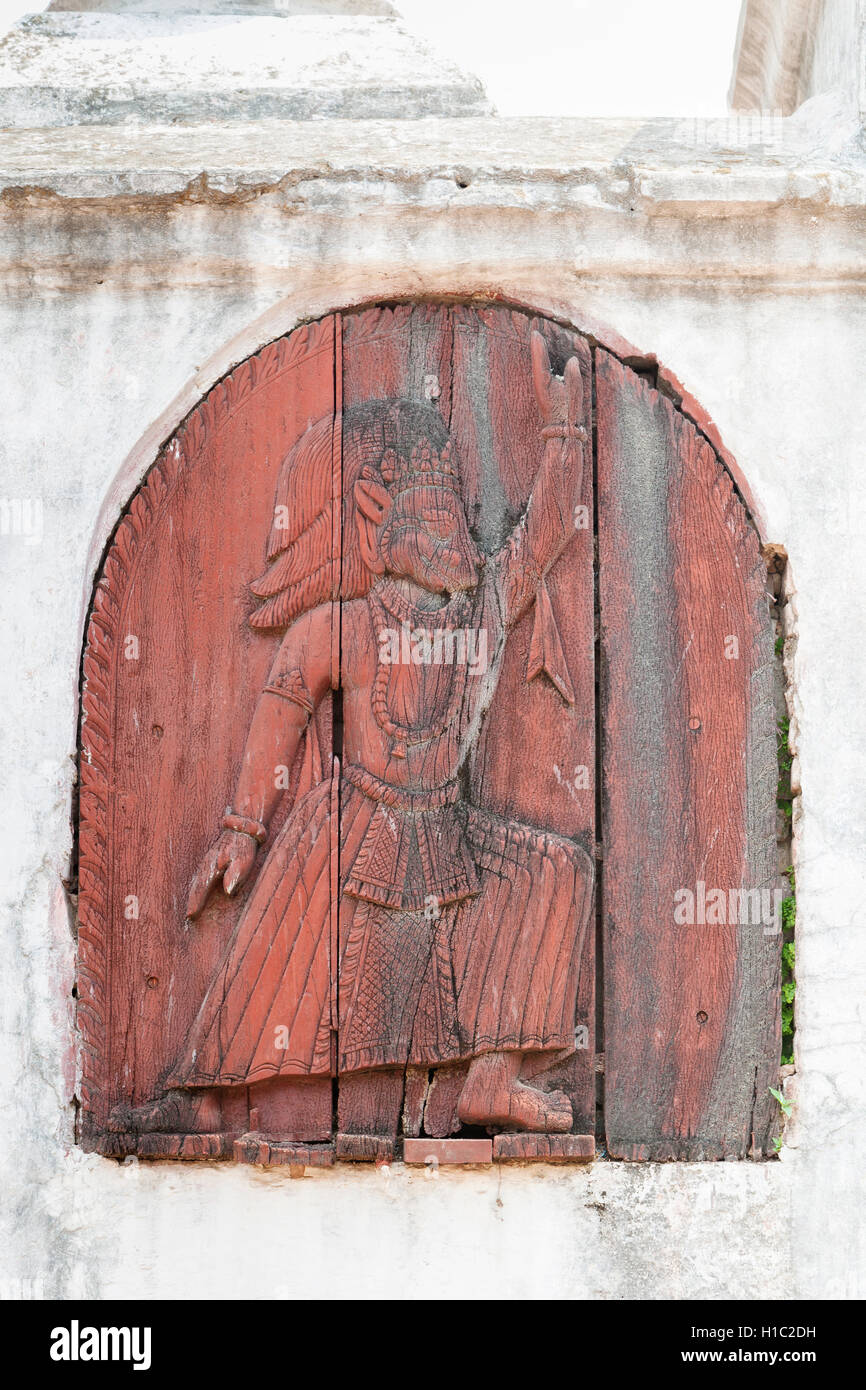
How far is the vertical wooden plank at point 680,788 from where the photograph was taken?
4031 mm

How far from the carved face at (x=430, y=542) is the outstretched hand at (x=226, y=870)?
82 centimetres

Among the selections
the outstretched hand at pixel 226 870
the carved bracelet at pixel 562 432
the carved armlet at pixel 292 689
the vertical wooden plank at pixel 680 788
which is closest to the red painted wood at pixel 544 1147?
the vertical wooden plank at pixel 680 788

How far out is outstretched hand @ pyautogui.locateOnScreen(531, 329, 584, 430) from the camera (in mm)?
4215

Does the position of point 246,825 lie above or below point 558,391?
below

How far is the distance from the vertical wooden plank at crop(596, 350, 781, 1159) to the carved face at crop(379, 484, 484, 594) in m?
0.37

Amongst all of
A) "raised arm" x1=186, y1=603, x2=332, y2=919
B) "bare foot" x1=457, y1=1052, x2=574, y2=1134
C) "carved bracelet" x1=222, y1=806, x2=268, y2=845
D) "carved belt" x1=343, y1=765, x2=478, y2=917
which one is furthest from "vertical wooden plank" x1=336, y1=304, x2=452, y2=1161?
"bare foot" x1=457, y1=1052, x2=574, y2=1134

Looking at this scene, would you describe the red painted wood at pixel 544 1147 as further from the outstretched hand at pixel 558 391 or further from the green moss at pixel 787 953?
the outstretched hand at pixel 558 391

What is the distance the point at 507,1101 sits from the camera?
3.95 metres

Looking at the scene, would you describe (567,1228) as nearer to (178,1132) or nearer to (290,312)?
(178,1132)

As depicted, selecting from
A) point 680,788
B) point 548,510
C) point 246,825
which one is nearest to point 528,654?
point 548,510

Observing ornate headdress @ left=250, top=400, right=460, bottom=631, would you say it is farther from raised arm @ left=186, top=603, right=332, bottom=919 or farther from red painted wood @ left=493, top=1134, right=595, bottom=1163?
red painted wood @ left=493, top=1134, right=595, bottom=1163

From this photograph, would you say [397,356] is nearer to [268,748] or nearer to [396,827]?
[268,748]

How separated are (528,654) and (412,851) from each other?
596 millimetres

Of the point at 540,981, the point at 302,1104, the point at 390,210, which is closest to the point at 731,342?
the point at 390,210
